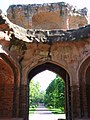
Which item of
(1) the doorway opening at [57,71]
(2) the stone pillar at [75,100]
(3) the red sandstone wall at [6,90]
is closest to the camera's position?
(2) the stone pillar at [75,100]

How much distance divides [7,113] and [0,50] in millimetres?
3238

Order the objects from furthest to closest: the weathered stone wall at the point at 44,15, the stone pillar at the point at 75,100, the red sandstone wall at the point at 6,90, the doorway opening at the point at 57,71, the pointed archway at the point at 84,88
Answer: the weathered stone wall at the point at 44,15 < the doorway opening at the point at 57,71 < the red sandstone wall at the point at 6,90 < the pointed archway at the point at 84,88 < the stone pillar at the point at 75,100

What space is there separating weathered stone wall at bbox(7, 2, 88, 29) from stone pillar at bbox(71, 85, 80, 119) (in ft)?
22.4

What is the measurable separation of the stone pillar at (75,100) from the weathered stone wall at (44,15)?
6.84m

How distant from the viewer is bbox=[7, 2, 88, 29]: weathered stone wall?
16.7 m

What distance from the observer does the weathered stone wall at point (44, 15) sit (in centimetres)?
1667

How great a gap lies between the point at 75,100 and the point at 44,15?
8.56 meters

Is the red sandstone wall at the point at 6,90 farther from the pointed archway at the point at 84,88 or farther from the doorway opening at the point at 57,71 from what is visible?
the pointed archway at the point at 84,88

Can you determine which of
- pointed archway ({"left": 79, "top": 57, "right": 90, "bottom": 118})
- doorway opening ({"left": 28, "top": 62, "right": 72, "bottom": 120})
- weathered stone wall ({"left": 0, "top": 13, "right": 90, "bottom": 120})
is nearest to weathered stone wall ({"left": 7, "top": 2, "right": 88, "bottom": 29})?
doorway opening ({"left": 28, "top": 62, "right": 72, "bottom": 120})

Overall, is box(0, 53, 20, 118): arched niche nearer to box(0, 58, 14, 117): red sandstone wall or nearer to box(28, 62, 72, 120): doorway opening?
box(0, 58, 14, 117): red sandstone wall

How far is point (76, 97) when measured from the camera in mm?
10664

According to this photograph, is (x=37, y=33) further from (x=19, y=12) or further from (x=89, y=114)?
(x=19, y=12)

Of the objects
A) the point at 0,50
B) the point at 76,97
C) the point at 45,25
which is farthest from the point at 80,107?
the point at 45,25

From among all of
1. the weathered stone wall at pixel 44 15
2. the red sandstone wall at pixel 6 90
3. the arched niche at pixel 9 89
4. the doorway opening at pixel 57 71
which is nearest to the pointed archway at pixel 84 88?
the doorway opening at pixel 57 71
